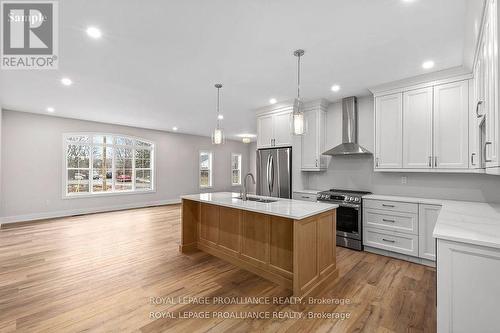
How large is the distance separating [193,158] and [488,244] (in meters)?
8.47

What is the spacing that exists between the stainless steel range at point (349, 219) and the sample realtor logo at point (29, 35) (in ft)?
13.9

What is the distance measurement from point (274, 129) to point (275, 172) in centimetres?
96

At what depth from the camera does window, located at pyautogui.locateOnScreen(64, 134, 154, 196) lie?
6277 millimetres

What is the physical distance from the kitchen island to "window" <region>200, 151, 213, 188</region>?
18.8 feet

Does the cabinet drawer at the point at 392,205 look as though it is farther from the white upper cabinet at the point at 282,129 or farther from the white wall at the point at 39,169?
the white wall at the point at 39,169

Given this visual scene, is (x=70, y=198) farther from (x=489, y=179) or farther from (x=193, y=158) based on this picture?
(x=489, y=179)

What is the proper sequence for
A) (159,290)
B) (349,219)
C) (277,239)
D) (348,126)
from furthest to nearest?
(348,126), (349,219), (277,239), (159,290)

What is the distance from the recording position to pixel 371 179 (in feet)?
13.8

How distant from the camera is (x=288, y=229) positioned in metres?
2.65

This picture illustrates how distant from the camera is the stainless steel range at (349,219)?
12.3 feet

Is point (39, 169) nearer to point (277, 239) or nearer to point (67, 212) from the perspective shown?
point (67, 212)

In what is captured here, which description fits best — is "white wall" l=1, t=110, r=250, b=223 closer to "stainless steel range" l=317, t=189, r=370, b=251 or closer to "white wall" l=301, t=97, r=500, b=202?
"white wall" l=301, t=97, r=500, b=202

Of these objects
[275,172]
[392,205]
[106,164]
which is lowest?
[392,205]

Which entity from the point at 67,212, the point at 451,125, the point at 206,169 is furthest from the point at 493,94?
the point at 206,169
